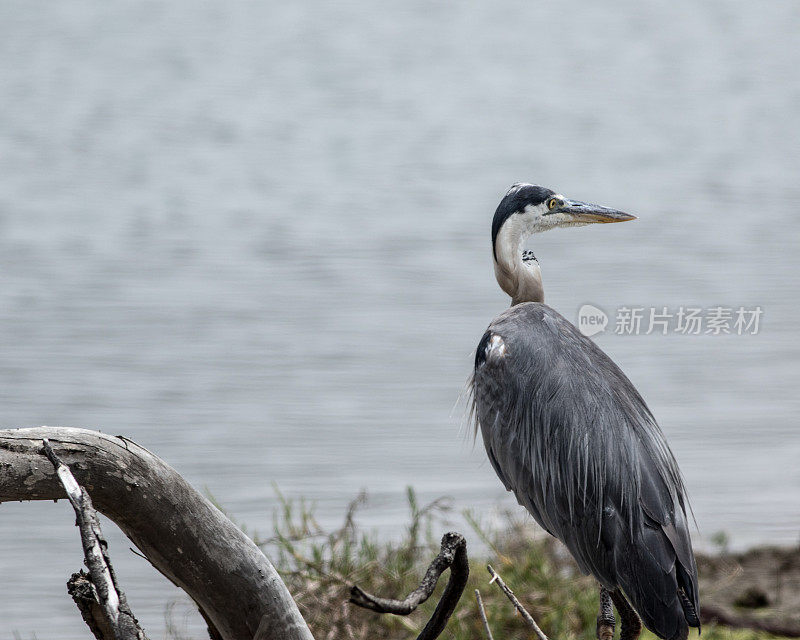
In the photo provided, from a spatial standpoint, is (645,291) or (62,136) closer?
(645,291)

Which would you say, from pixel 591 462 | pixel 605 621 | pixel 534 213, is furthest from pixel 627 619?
pixel 534 213

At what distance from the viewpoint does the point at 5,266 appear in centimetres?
675

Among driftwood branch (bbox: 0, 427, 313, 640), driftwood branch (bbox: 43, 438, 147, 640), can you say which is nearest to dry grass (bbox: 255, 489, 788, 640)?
driftwood branch (bbox: 0, 427, 313, 640)

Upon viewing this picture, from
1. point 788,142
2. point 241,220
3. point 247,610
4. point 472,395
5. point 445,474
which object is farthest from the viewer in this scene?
point 788,142

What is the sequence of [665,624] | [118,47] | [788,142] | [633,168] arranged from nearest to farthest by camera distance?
[665,624]
[633,168]
[788,142]
[118,47]

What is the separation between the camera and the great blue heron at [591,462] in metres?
2.46

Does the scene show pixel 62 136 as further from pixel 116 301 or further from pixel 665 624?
pixel 665 624

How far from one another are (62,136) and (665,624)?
26.3ft

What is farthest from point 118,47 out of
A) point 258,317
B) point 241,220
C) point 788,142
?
point 788,142

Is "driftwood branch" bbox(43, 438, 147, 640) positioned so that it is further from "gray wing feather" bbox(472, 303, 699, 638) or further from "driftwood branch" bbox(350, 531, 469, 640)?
"gray wing feather" bbox(472, 303, 699, 638)

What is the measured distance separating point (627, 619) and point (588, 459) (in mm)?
410

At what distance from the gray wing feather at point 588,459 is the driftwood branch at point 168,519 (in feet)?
3.24

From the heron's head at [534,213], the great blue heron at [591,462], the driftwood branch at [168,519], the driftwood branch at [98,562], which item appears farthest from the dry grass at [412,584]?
the driftwood branch at [98,562]

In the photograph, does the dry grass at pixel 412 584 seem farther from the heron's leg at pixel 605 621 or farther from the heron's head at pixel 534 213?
the heron's head at pixel 534 213
